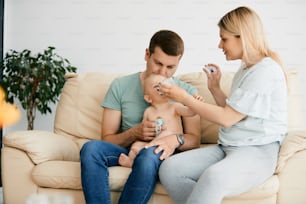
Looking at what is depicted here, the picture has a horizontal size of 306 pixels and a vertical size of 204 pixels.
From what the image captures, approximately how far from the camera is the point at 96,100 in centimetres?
294

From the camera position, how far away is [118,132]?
272cm

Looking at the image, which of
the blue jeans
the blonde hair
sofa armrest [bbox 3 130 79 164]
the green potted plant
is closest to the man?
the blue jeans

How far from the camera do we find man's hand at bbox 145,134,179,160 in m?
2.33

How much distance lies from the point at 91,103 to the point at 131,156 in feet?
1.98

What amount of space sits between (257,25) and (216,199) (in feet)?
2.45

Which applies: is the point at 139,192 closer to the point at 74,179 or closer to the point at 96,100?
the point at 74,179

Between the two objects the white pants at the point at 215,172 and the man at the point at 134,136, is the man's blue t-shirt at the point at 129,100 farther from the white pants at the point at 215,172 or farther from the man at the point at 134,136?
the white pants at the point at 215,172

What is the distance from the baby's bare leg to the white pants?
21cm

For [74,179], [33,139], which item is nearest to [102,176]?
[74,179]

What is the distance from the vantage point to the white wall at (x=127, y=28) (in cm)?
400

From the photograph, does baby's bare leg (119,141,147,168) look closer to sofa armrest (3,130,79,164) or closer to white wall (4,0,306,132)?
sofa armrest (3,130,79,164)

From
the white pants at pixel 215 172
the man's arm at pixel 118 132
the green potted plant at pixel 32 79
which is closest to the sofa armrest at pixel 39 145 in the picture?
the man's arm at pixel 118 132

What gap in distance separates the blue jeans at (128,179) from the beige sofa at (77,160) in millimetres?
78

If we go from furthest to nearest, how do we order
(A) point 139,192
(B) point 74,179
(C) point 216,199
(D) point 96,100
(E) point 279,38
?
(E) point 279,38, (D) point 96,100, (B) point 74,179, (A) point 139,192, (C) point 216,199
